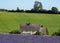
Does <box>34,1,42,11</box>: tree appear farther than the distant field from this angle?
Yes

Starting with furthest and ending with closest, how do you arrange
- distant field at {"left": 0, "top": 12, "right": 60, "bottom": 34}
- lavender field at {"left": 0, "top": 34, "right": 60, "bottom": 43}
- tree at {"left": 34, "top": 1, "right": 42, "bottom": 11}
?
tree at {"left": 34, "top": 1, "right": 42, "bottom": 11}, distant field at {"left": 0, "top": 12, "right": 60, "bottom": 34}, lavender field at {"left": 0, "top": 34, "right": 60, "bottom": 43}

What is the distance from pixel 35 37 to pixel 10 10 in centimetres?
5072

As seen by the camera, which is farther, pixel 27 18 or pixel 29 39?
pixel 27 18

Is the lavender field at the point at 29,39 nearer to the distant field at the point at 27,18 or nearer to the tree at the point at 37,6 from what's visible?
the distant field at the point at 27,18

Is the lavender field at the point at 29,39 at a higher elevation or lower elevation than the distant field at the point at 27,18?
higher

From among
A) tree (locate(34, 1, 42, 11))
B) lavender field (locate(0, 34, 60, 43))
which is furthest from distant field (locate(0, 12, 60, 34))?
lavender field (locate(0, 34, 60, 43))

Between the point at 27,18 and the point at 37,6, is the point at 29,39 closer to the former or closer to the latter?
the point at 27,18

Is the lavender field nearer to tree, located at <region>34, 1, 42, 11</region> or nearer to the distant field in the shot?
the distant field

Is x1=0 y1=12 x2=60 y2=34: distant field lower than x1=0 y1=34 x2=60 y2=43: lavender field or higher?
lower

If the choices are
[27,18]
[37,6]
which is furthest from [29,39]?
[37,6]

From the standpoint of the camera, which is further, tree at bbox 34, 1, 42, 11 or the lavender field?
tree at bbox 34, 1, 42, 11

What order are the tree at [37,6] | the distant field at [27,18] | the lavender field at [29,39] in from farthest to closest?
the tree at [37,6]
the distant field at [27,18]
the lavender field at [29,39]

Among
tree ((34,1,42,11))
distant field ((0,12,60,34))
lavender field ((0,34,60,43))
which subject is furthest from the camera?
tree ((34,1,42,11))

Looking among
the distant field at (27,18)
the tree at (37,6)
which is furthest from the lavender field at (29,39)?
the tree at (37,6)
